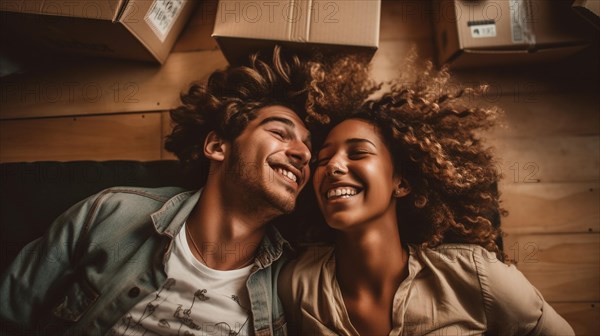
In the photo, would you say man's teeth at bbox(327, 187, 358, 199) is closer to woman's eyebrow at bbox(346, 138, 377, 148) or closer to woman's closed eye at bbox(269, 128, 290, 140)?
woman's eyebrow at bbox(346, 138, 377, 148)

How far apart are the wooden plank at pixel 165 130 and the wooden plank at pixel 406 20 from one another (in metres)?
0.95

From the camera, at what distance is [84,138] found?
4.88 feet

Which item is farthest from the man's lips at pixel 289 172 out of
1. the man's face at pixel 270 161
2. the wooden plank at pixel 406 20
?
the wooden plank at pixel 406 20

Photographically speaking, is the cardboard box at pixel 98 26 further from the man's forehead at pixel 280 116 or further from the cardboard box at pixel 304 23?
the man's forehead at pixel 280 116

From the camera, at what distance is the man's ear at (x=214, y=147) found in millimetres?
1194

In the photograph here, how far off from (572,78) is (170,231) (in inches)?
63.1

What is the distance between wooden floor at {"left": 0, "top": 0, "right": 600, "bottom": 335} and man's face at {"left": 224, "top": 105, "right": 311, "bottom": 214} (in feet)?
1.53

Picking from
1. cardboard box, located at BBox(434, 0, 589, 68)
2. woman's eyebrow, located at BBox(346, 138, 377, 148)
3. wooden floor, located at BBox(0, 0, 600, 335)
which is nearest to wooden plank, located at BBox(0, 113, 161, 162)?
wooden floor, located at BBox(0, 0, 600, 335)

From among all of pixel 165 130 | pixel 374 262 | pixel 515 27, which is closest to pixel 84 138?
pixel 165 130

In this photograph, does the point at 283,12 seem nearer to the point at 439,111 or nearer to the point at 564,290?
the point at 439,111

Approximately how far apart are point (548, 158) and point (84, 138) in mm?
1846

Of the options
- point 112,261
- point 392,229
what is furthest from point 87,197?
point 392,229

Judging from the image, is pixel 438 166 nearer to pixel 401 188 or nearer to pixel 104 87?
pixel 401 188

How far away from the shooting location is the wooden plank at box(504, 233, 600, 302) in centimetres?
130
